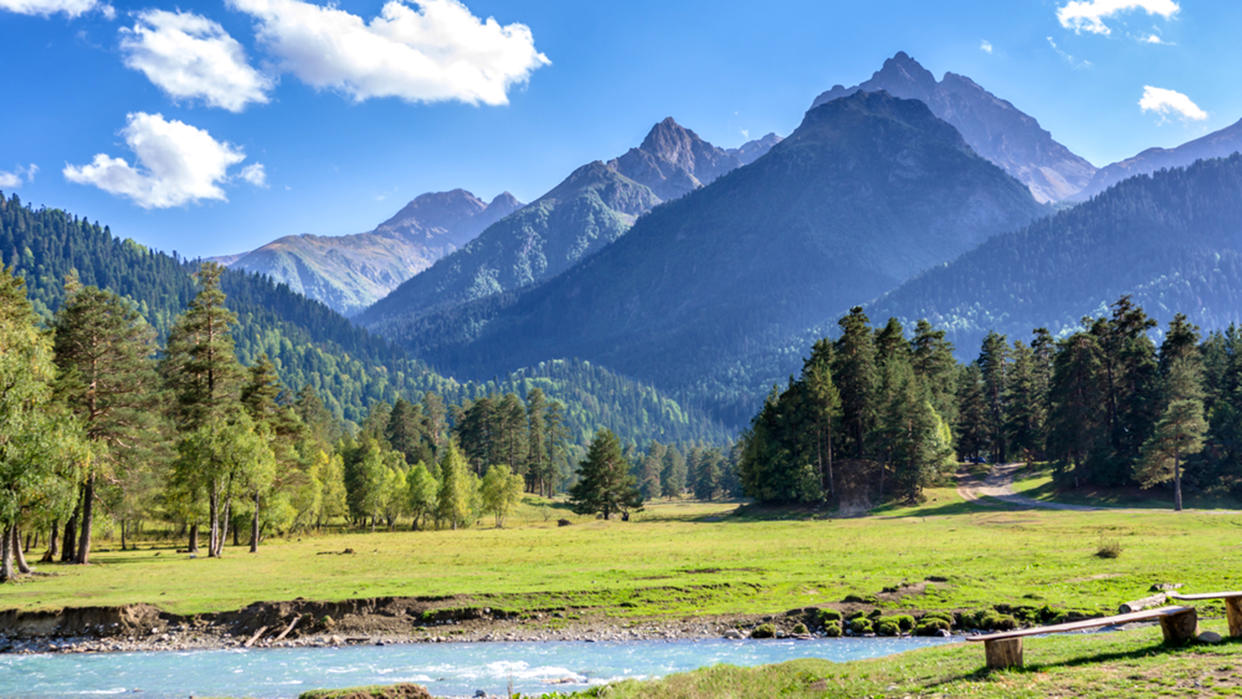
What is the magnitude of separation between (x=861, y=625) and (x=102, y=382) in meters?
53.2

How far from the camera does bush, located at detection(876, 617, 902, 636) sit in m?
32.6

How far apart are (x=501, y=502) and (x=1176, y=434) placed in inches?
2945

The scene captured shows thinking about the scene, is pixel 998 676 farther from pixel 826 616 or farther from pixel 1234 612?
pixel 826 616

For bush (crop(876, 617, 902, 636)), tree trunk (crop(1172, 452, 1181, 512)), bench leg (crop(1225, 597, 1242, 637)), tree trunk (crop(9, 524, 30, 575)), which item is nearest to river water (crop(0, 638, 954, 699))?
bush (crop(876, 617, 902, 636))

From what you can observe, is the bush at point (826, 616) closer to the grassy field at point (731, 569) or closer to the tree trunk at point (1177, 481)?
the grassy field at point (731, 569)

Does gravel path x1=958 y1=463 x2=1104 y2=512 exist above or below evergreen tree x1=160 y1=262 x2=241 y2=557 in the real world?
below

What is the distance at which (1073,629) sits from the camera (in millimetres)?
17859

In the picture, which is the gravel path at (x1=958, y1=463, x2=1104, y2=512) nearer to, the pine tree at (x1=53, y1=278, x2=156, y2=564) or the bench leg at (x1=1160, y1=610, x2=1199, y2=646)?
the bench leg at (x1=1160, y1=610, x2=1199, y2=646)

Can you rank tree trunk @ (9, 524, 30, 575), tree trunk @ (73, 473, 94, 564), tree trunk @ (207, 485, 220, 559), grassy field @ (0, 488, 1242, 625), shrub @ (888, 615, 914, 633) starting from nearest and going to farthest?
shrub @ (888, 615, 914, 633) → grassy field @ (0, 488, 1242, 625) → tree trunk @ (9, 524, 30, 575) → tree trunk @ (73, 473, 94, 564) → tree trunk @ (207, 485, 220, 559)

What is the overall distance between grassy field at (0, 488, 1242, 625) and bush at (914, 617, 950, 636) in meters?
2.63

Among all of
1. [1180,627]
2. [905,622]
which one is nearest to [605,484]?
[905,622]

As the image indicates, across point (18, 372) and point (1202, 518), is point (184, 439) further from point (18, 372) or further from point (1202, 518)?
point (1202, 518)

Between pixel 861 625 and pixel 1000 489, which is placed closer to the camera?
pixel 861 625

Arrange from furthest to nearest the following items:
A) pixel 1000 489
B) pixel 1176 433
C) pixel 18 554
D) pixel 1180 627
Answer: pixel 1000 489 < pixel 1176 433 < pixel 18 554 < pixel 1180 627
